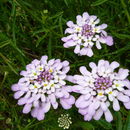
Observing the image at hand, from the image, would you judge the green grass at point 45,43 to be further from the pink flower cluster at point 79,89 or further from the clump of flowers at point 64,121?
the pink flower cluster at point 79,89

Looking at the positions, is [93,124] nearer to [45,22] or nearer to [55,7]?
[45,22]

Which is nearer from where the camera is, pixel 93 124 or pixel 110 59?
pixel 93 124

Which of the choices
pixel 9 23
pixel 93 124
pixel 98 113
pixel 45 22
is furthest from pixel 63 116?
pixel 9 23

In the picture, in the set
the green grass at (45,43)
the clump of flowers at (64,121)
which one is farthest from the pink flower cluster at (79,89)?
the green grass at (45,43)

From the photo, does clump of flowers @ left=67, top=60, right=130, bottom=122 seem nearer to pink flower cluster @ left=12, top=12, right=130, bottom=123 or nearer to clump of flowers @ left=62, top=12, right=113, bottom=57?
pink flower cluster @ left=12, top=12, right=130, bottom=123

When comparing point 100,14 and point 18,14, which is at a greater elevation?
point 18,14

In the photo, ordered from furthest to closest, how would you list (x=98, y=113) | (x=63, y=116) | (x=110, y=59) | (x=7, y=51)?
(x=7, y=51) < (x=110, y=59) < (x=63, y=116) < (x=98, y=113)

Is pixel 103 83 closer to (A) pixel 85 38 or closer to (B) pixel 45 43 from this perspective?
(A) pixel 85 38

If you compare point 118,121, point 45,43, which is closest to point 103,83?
point 118,121
